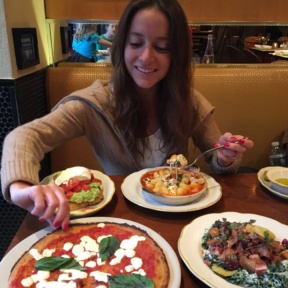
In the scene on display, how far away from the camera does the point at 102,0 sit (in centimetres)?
219

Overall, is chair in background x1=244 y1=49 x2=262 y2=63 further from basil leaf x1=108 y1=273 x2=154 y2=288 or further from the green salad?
basil leaf x1=108 y1=273 x2=154 y2=288

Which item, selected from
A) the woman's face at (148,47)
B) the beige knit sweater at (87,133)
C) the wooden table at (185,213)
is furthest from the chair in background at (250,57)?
the wooden table at (185,213)

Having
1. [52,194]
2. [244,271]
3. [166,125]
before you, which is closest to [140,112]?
[166,125]

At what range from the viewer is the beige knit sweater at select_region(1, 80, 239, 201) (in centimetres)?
113

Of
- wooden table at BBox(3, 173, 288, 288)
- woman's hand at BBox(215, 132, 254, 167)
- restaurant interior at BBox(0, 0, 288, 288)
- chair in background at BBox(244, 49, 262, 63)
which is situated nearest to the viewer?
wooden table at BBox(3, 173, 288, 288)

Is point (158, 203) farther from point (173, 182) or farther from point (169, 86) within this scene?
point (169, 86)

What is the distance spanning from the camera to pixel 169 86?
156 cm

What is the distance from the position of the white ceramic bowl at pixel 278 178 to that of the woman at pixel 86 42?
6.95 feet

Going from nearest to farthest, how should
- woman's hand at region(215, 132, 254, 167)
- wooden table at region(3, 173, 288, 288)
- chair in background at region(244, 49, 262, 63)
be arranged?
1. wooden table at region(3, 173, 288, 288)
2. woman's hand at region(215, 132, 254, 167)
3. chair in background at region(244, 49, 262, 63)

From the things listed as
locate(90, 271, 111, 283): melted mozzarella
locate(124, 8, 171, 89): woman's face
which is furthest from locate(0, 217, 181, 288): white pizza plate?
locate(124, 8, 171, 89): woman's face

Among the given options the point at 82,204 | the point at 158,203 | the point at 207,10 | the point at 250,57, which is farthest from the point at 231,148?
the point at 250,57

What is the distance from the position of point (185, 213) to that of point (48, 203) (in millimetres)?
472

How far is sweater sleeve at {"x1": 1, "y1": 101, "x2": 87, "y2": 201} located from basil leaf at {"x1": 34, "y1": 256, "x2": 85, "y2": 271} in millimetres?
324

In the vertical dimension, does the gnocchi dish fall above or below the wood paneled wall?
below
